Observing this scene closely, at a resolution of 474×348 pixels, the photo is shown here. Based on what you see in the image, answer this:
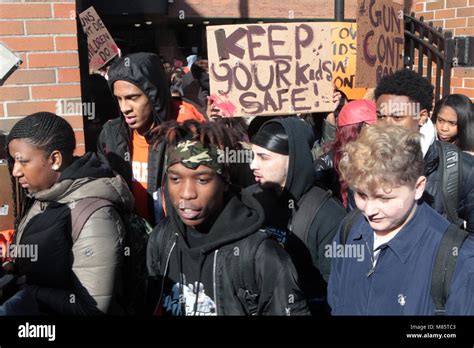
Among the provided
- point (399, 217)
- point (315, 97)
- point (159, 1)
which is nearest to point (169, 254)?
point (399, 217)

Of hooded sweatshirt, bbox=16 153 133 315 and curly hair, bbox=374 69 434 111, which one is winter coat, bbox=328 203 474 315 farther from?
curly hair, bbox=374 69 434 111

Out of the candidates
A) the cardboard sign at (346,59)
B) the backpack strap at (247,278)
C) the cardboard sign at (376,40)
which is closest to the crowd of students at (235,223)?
the backpack strap at (247,278)

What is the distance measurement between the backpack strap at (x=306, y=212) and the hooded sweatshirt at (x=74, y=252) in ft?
2.85

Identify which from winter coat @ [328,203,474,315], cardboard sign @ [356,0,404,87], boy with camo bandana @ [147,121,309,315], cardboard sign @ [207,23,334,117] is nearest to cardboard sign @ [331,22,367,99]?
cardboard sign @ [356,0,404,87]

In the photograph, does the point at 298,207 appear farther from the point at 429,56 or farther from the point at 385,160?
the point at 429,56

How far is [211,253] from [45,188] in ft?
2.79

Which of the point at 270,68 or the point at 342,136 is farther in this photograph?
the point at 270,68

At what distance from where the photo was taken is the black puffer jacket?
108 inches

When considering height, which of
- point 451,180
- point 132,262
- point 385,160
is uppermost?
point 385,160

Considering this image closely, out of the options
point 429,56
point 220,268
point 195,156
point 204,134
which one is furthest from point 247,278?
point 429,56

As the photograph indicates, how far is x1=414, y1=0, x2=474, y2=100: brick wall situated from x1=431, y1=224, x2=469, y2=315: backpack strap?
14.4 ft

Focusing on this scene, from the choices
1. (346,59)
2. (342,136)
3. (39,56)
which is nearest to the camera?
(342,136)

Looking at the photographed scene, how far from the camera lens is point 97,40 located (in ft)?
15.5

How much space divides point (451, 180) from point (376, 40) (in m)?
1.85
